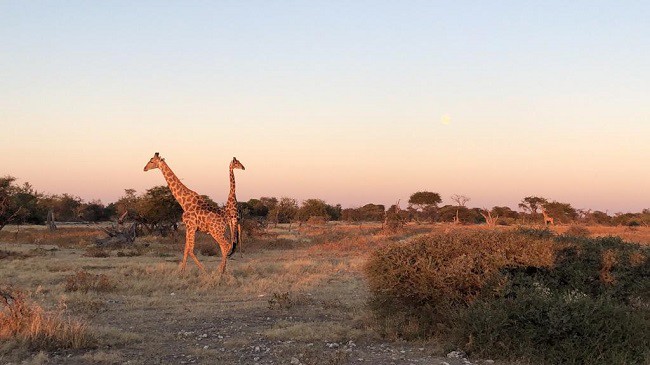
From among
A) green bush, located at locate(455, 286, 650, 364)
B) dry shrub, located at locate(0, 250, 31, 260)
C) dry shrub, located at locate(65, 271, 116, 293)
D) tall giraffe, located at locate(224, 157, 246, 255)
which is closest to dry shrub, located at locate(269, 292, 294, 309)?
green bush, located at locate(455, 286, 650, 364)

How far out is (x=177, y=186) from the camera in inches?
701

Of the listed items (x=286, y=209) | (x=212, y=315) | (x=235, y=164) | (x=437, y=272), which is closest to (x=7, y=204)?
(x=235, y=164)

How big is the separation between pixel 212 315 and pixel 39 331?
3.19 metres

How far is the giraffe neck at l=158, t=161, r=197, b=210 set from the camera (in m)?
17.6

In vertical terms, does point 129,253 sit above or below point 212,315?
above

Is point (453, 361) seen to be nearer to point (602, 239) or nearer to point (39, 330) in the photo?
point (602, 239)

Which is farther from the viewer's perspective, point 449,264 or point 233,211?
point 233,211

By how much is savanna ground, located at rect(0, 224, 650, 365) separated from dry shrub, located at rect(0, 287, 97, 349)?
5 centimetres

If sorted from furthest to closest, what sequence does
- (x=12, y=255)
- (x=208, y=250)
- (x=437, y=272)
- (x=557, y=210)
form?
(x=557, y=210)
(x=208, y=250)
(x=12, y=255)
(x=437, y=272)

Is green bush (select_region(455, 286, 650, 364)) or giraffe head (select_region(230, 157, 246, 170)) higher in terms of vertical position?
giraffe head (select_region(230, 157, 246, 170))

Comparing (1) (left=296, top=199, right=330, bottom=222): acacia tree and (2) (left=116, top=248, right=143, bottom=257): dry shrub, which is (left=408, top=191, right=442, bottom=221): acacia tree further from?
(2) (left=116, top=248, right=143, bottom=257): dry shrub

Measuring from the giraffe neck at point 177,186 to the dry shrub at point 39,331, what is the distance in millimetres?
9671

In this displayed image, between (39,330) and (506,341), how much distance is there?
6.30 meters

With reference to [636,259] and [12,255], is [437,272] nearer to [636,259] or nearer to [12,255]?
[636,259]
